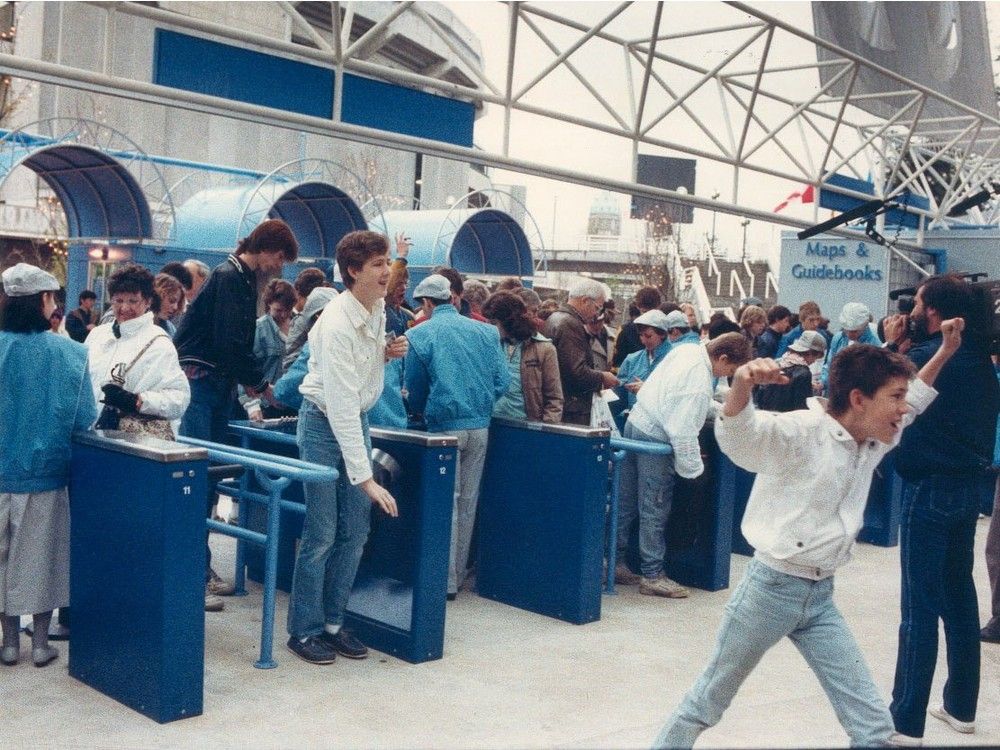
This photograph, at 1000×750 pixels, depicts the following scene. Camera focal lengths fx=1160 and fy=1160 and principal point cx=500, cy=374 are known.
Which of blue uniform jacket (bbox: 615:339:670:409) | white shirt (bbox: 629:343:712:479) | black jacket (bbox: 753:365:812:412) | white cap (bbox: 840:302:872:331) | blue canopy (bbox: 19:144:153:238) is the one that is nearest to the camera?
white shirt (bbox: 629:343:712:479)

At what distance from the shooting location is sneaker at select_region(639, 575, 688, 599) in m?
7.32

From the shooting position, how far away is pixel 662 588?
734 cm

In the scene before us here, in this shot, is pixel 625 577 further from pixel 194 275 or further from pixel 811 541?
pixel 811 541

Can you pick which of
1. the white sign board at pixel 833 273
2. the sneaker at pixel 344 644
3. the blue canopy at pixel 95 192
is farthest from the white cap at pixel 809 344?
the blue canopy at pixel 95 192

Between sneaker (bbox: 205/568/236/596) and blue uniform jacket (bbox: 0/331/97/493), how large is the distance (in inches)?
67.9

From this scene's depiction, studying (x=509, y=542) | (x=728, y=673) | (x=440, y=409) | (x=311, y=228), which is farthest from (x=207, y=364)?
(x=311, y=228)

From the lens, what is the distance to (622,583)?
7.67m

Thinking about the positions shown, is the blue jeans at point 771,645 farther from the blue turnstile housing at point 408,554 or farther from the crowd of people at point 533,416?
the blue turnstile housing at point 408,554

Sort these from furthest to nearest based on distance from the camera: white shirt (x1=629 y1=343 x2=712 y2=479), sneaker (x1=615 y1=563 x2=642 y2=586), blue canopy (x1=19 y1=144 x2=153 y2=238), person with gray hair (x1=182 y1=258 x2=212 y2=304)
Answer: blue canopy (x1=19 y1=144 x2=153 y2=238), person with gray hair (x1=182 y1=258 x2=212 y2=304), sneaker (x1=615 y1=563 x2=642 y2=586), white shirt (x1=629 y1=343 x2=712 y2=479)

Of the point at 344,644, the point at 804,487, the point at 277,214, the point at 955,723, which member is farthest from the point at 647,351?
the point at 277,214

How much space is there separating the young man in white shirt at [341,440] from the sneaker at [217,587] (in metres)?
1.19

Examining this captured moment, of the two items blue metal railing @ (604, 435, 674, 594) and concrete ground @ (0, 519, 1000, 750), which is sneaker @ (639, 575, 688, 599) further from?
concrete ground @ (0, 519, 1000, 750)

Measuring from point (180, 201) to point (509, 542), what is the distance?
30264mm

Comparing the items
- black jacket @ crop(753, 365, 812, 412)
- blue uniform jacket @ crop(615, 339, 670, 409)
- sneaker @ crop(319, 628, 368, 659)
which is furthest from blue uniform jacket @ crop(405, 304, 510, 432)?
black jacket @ crop(753, 365, 812, 412)
